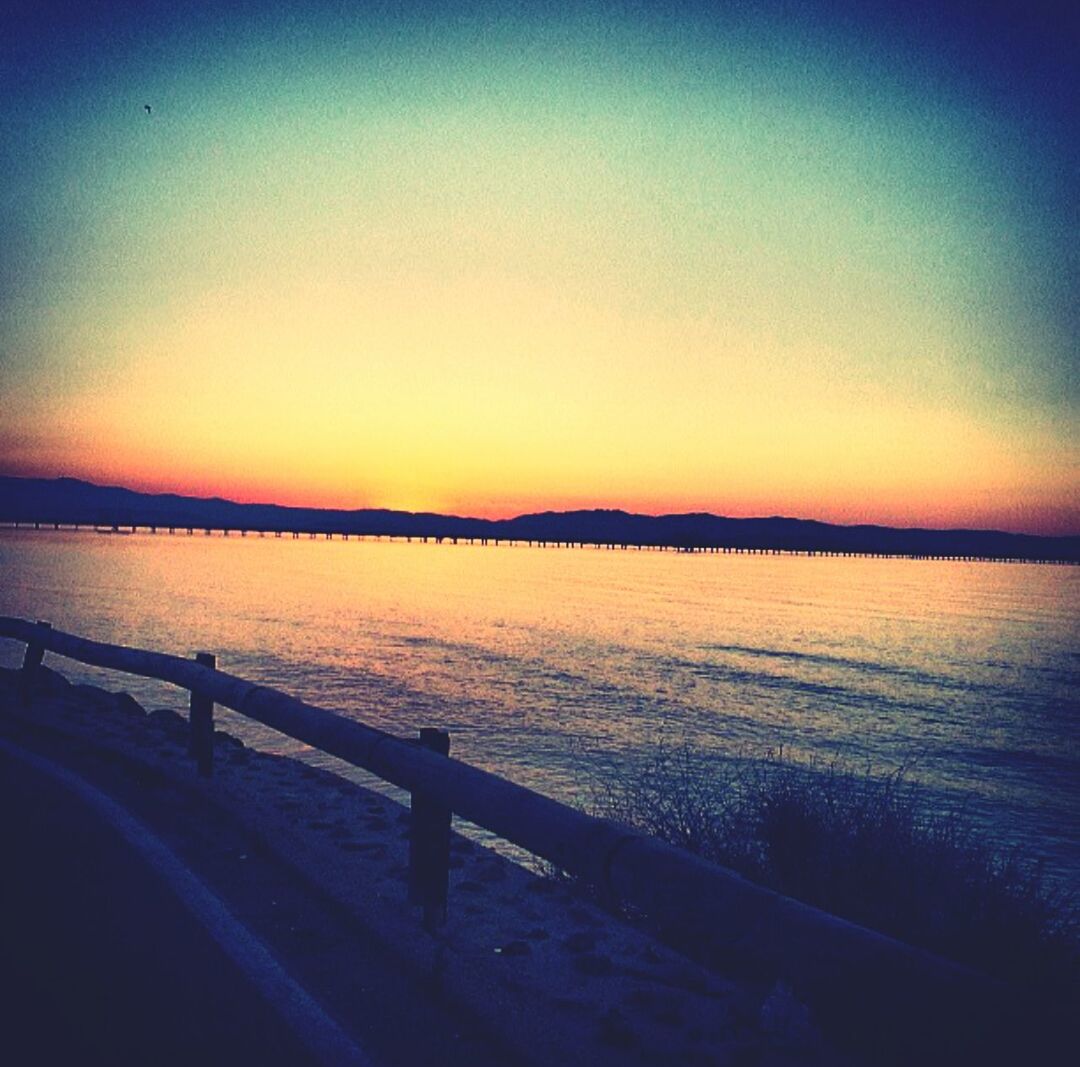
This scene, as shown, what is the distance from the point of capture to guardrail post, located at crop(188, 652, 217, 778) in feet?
22.7

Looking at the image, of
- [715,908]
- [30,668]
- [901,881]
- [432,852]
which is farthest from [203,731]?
[901,881]

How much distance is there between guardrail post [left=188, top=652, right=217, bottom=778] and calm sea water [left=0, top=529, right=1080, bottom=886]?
25.4ft

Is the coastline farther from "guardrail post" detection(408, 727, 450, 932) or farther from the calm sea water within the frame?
the calm sea water

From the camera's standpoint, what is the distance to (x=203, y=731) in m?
7.01

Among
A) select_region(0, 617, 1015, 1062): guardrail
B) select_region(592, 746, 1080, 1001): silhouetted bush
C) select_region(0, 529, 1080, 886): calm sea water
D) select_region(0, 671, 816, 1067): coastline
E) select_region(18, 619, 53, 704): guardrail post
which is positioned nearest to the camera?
select_region(0, 617, 1015, 1062): guardrail

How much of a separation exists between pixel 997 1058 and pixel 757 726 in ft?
64.3

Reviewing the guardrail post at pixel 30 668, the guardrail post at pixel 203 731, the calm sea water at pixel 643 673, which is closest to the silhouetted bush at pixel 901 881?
the guardrail post at pixel 203 731

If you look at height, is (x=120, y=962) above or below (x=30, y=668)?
below

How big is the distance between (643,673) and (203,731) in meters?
22.7

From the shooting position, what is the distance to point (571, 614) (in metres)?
50.1

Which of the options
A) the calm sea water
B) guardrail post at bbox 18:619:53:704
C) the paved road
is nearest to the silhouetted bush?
the paved road

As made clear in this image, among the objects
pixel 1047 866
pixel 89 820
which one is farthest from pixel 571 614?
pixel 89 820

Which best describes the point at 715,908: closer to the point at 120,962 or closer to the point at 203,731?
the point at 120,962

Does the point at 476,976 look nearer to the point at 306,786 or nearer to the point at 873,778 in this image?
the point at 306,786
